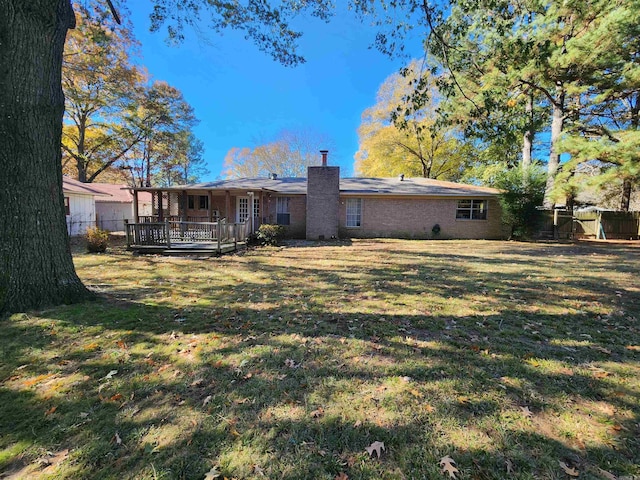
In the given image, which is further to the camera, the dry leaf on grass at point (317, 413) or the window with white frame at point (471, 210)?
the window with white frame at point (471, 210)

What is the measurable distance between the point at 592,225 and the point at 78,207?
33.3 m

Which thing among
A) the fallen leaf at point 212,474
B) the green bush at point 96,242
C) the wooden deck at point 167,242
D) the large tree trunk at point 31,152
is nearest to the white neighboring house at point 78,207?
the green bush at point 96,242

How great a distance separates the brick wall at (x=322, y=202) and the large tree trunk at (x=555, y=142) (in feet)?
37.2

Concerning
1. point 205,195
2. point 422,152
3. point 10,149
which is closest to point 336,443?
point 10,149

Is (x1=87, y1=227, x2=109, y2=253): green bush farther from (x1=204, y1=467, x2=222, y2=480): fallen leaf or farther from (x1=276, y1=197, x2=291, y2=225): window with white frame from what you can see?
(x1=204, y1=467, x2=222, y2=480): fallen leaf

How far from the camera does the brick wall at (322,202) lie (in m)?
16.7

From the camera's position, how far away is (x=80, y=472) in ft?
6.23

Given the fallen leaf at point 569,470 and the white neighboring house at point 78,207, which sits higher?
the white neighboring house at point 78,207

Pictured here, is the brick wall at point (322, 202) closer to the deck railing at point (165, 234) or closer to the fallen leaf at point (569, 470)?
the deck railing at point (165, 234)

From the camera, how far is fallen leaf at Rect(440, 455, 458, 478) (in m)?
1.87

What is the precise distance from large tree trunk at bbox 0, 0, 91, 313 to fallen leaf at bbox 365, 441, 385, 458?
515cm

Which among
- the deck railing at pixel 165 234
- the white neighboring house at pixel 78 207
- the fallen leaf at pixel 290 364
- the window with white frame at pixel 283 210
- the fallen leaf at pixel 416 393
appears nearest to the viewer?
the fallen leaf at pixel 416 393

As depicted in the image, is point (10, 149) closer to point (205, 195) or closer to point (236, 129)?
point (205, 195)

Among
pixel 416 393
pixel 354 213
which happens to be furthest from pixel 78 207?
pixel 416 393
